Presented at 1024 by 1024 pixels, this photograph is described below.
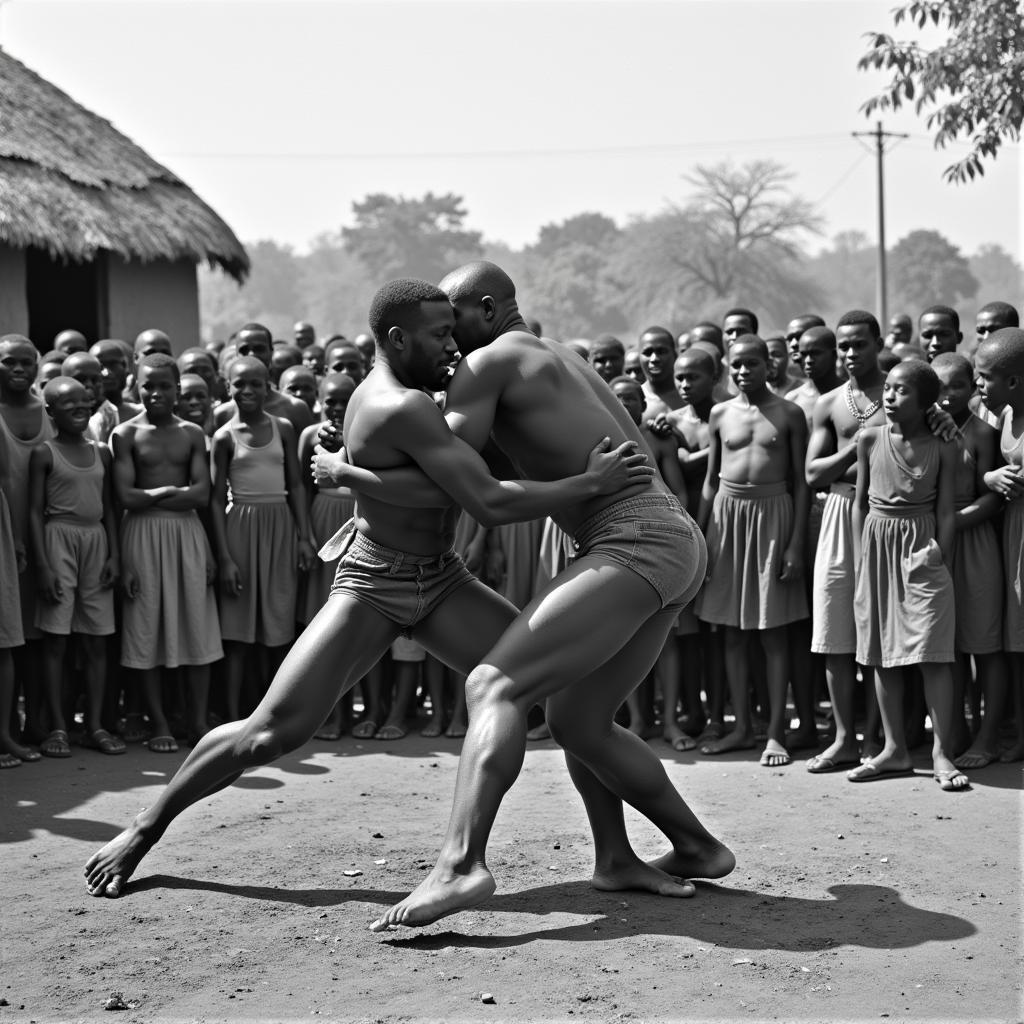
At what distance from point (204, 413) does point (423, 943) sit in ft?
13.5

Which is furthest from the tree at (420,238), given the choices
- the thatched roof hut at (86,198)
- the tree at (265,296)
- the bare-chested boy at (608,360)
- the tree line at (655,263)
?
Answer: the bare-chested boy at (608,360)

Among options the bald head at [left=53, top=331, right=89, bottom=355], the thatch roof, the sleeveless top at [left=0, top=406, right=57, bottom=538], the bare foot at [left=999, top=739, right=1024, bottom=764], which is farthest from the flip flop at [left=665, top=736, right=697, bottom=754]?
the thatch roof

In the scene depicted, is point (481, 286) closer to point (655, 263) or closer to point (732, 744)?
point (732, 744)

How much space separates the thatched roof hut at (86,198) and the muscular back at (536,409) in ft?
36.4

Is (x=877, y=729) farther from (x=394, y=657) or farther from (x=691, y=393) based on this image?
(x=394, y=657)

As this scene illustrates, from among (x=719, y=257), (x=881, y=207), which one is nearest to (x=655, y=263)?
(x=719, y=257)

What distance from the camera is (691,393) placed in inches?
285

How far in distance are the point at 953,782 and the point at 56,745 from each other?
4048 millimetres

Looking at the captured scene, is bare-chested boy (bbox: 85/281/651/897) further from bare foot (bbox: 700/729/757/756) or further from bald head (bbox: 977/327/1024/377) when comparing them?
bald head (bbox: 977/327/1024/377)

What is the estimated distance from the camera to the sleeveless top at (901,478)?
246 inches

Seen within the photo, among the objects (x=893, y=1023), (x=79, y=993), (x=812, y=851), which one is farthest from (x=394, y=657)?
(x=893, y=1023)

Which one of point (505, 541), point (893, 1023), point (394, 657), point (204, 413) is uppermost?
point (204, 413)

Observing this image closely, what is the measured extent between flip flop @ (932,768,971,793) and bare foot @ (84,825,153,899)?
3.22 meters

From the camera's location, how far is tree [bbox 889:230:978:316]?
6938 centimetres
